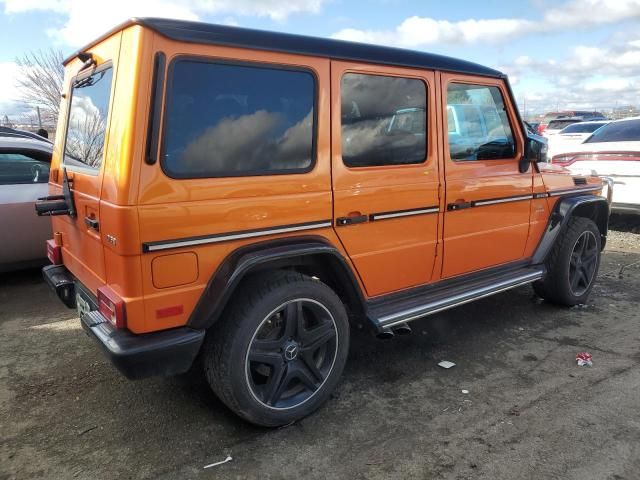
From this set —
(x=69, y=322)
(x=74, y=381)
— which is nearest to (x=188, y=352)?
(x=74, y=381)

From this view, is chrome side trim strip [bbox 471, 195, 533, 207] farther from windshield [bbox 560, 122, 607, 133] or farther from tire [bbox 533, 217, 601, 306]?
windshield [bbox 560, 122, 607, 133]

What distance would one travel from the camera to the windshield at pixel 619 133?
782cm

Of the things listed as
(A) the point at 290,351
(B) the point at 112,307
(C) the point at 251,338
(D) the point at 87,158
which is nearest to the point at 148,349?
(B) the point at 112,307

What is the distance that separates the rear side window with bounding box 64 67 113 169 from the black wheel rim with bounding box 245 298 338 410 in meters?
1.26

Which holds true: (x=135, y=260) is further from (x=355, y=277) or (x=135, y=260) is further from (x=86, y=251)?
(x=355, y=277)

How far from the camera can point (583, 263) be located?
4.81 metres

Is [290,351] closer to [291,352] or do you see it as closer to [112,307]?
[291,352]

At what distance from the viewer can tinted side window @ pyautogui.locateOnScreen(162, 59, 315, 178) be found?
246 cm

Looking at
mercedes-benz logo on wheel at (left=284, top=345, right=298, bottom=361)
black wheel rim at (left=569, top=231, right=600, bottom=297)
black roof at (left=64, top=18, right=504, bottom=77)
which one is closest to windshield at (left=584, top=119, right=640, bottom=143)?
black wheel rim at (left=569, top=231, right=600, bottom=297)

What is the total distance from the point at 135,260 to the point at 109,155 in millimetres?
528

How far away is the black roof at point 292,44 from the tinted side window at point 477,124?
7.7 inches

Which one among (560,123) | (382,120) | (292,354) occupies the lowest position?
(292,354)

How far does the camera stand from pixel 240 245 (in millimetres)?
2658

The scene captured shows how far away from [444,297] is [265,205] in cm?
155
